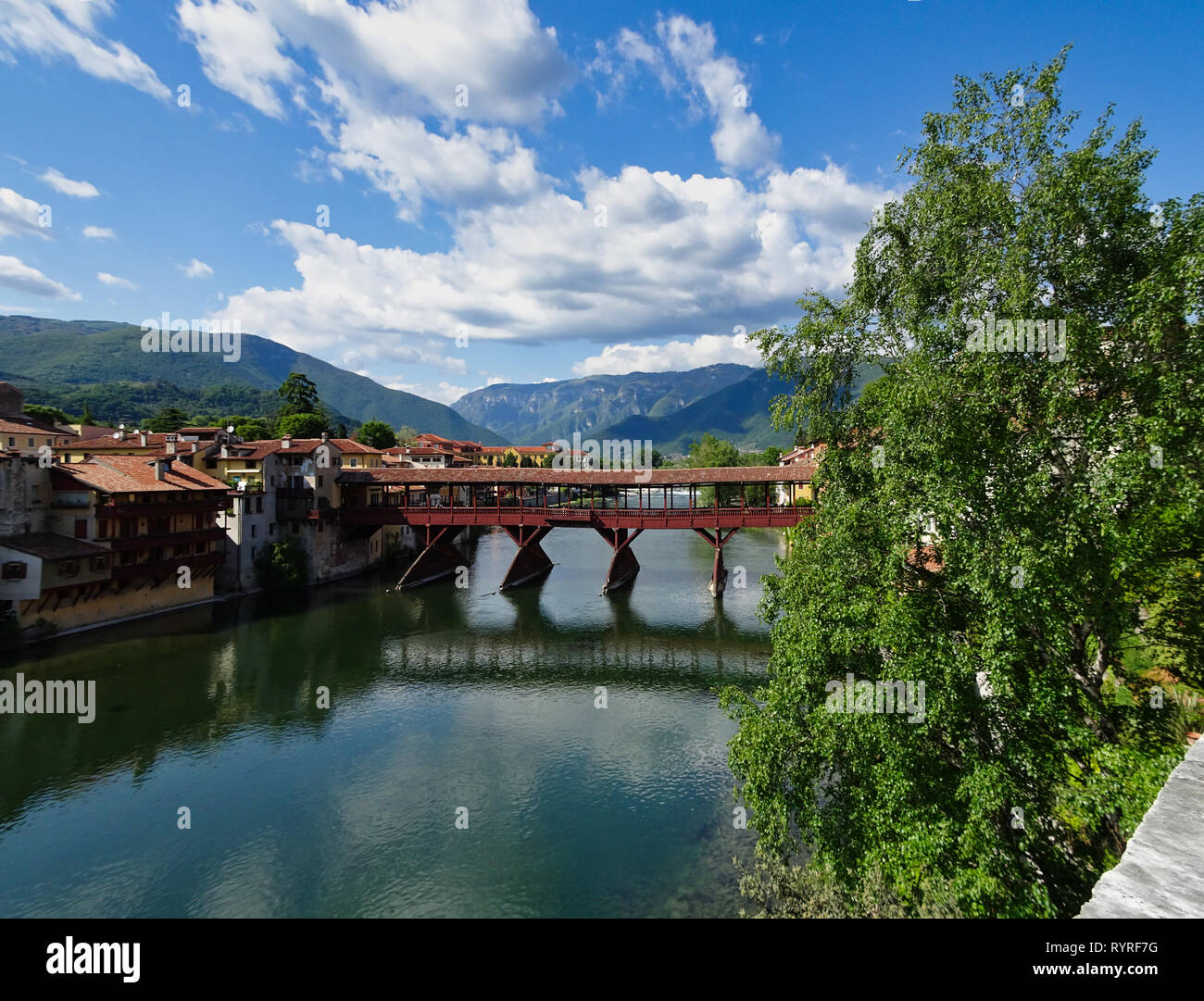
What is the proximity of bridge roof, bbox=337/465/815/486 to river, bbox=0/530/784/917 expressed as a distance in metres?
9.45

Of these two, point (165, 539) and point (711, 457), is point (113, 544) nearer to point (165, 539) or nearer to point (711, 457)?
point (165, 539)

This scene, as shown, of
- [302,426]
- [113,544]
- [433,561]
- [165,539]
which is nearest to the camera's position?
[113,544]

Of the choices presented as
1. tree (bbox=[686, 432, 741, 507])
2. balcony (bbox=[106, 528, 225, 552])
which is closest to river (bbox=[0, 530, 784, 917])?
balcony (bbox=[106, 528, 225, 552])

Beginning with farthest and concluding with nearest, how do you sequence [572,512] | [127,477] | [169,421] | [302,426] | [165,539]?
[169,421] → [302,426] → [572,512] → [165,539] → [127,477]

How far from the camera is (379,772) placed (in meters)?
18.3

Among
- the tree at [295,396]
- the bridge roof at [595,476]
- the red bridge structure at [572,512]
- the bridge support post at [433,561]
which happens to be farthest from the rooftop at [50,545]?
the tree at [295,396]

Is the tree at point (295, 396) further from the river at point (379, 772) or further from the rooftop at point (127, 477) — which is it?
the river at point (379, 772)

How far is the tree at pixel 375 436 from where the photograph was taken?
8388cm

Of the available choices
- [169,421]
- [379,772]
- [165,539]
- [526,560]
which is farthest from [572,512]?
[169,421]

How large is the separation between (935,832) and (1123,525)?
5.65 meters

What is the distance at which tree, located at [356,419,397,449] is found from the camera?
83875mm

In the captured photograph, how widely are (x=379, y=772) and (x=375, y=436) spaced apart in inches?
2888
